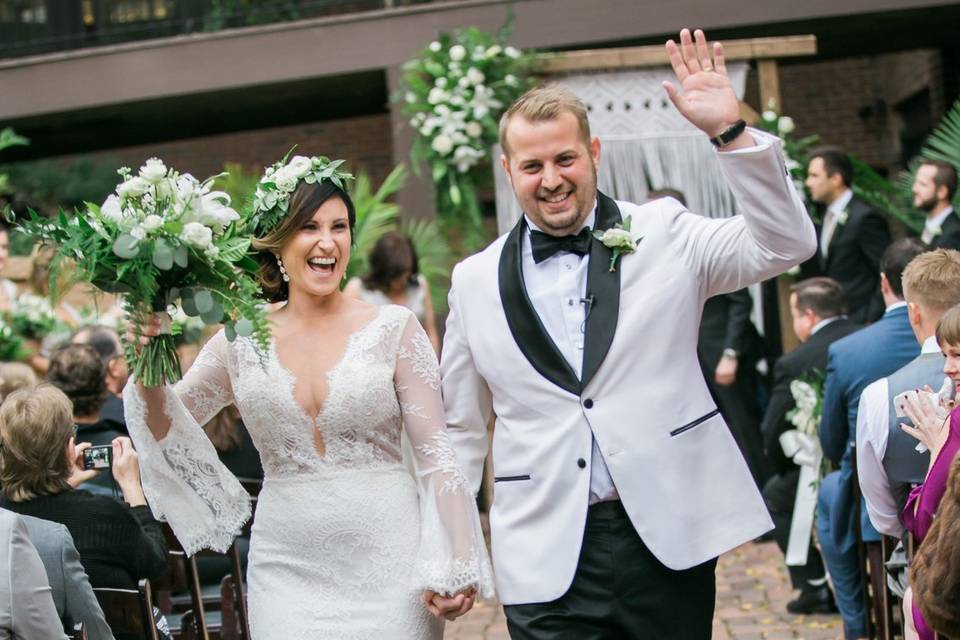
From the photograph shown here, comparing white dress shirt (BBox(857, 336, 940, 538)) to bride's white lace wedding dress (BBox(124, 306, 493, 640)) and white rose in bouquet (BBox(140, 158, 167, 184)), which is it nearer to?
bride's white lace wedding dress (BBox(124, 306, 493, 640))

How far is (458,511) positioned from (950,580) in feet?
5.02

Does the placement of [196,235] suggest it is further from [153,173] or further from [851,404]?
[851,404]

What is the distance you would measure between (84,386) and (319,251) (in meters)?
2.44

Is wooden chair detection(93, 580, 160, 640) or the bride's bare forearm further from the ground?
the bride's bare forearm

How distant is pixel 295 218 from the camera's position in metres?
4.33

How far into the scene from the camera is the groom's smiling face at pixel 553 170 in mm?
4020

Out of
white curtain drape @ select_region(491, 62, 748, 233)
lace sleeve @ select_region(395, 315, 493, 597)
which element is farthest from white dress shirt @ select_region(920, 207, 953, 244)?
lace sleeve @ select_region(395, 315, 493, 597)

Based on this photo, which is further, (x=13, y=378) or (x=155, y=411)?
(x=13, y=378)

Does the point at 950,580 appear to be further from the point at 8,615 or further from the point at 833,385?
the point at 833,385

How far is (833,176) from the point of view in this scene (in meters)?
9.38

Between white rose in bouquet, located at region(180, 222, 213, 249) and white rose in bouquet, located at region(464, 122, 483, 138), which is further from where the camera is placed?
white rose in bouquet, located at region(464, 122, 483, 138)

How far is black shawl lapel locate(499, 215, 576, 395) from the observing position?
3.97m

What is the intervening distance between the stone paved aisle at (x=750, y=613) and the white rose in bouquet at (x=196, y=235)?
14.4ft

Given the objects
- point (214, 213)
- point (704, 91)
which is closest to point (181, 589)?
point (214, 213)
